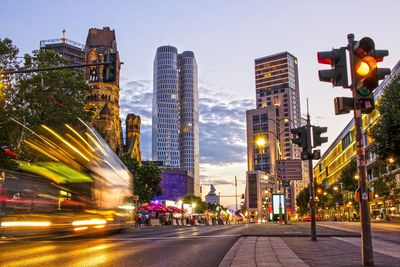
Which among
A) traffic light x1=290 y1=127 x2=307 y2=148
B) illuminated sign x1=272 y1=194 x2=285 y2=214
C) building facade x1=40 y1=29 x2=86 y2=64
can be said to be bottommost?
illuminated sign x1=272 y1=194 x2=285 y2=214

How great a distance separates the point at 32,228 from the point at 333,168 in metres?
114

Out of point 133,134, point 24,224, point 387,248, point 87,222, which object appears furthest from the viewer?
point 133,134

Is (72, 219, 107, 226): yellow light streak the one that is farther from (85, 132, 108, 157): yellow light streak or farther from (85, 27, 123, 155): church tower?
(85, 27, 123, 155): church tower

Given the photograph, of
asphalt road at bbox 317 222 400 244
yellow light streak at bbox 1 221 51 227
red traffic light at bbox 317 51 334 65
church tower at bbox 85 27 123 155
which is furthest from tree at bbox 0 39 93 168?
church tower at bbox 85 27 123 155

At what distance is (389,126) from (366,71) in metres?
20.4

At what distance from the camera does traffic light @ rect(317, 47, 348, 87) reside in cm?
849

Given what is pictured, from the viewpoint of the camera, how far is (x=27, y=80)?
45750 mm

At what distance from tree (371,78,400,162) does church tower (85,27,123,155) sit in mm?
83277

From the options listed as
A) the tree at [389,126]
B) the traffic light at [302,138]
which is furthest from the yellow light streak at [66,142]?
the tree at [389,126]

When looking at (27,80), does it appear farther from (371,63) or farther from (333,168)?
(333,168)

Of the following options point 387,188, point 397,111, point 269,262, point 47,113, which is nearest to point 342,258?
point 269,262

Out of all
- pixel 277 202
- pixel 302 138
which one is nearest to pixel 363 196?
pixel 302 138

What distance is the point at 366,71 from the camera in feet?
26.8

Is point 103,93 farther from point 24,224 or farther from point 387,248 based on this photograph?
point 387,248
